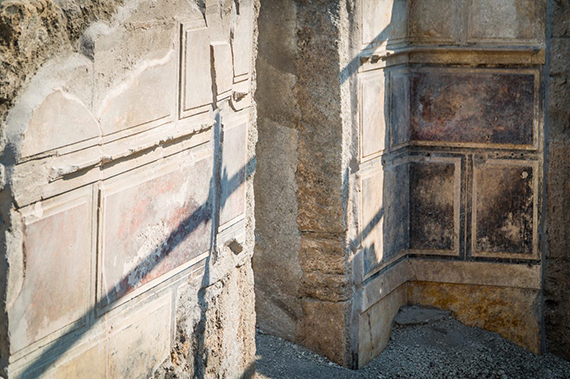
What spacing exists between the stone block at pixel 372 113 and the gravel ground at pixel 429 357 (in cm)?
114

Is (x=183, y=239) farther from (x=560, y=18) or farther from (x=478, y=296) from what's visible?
(x=560, y=18)

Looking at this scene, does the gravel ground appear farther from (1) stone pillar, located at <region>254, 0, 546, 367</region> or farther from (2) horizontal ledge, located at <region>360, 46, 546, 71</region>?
(2) horizontal ledge, located at <region>360, 46, 546, 71</region>

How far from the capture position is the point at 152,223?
247 cm

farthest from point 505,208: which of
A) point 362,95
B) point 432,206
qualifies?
point 362,95

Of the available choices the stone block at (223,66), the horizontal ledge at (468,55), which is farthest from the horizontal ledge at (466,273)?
the stone block at (223,66)

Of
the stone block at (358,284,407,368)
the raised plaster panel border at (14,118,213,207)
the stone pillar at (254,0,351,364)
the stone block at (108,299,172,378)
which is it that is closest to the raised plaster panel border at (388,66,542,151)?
the stone pillar at (254,0,351,364)

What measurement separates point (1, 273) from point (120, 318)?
529 millimetres

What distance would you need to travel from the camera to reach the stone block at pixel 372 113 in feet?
14.2

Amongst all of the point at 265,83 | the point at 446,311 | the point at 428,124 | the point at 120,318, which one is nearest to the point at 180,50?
the point at 120,318

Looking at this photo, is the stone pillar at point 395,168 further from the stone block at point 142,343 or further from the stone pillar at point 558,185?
the stone block at point 142,343

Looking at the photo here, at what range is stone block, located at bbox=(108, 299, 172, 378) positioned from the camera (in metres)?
2.34

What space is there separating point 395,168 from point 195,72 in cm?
239

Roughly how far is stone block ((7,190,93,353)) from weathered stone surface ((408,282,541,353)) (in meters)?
3.26

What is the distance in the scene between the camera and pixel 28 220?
75.7 inches
